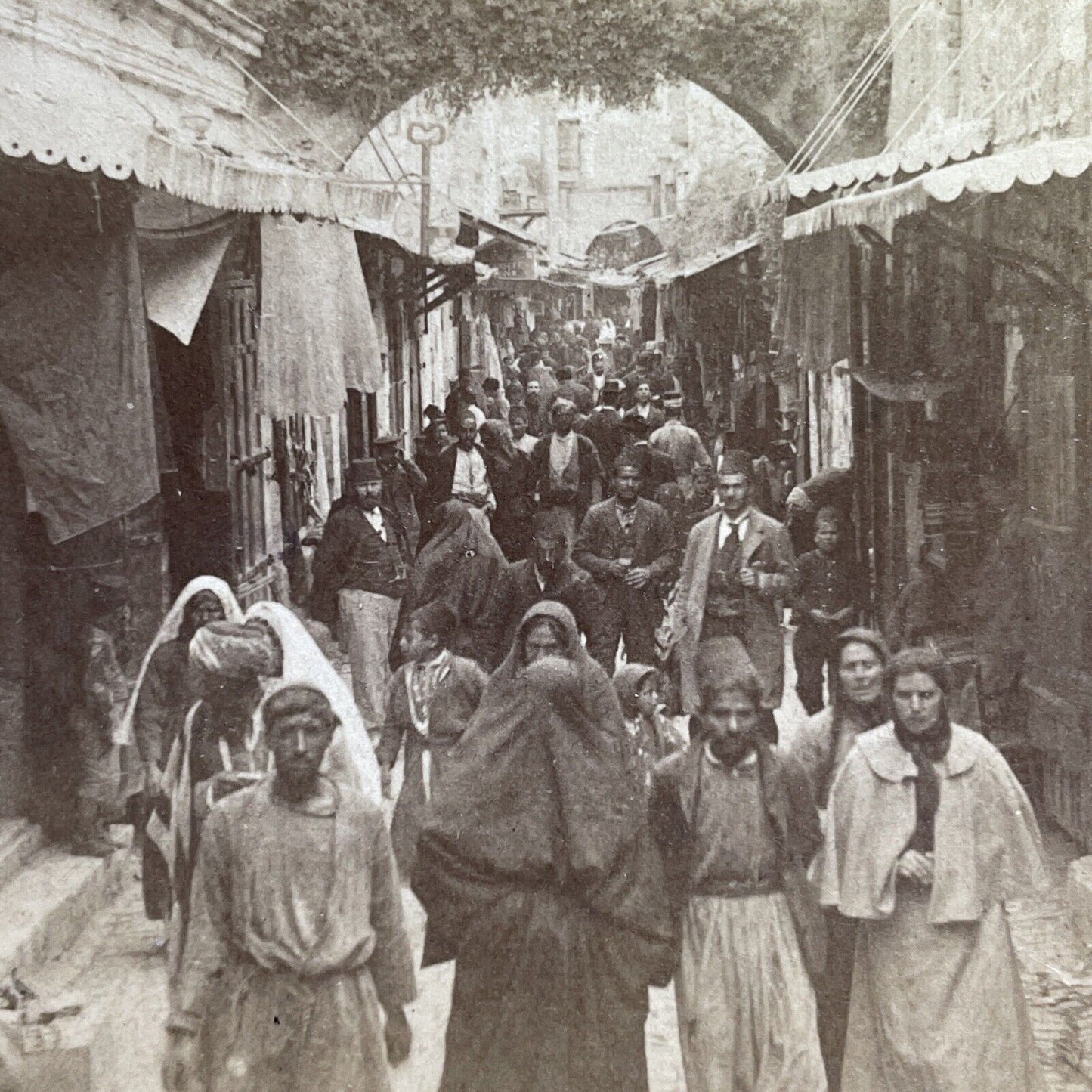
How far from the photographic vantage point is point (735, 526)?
5887mm

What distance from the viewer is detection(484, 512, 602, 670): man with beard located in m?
5.73

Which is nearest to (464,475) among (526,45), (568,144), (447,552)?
(447,552)

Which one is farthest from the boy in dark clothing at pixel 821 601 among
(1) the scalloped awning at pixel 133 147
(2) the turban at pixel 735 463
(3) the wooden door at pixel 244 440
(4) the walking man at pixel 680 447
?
(3) the wooden door at pixel 244 440

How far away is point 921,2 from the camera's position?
6008 millimetres

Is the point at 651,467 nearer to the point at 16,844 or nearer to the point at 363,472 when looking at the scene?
the point at 363,472

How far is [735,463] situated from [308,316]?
1.81 metres

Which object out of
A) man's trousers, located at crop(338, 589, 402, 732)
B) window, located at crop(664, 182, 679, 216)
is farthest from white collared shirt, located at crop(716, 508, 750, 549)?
window, located at crop(664, 182, 679, 216)

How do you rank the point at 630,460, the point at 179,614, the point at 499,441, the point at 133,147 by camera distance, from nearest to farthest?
the point at 133,147
the point at 179,614
the point at 630,460
the point at 499,441

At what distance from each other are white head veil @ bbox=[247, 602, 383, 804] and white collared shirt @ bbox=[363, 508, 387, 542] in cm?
126

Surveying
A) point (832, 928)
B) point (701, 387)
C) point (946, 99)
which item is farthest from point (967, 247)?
point (701, 387)

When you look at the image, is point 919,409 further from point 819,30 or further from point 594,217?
point 594,217

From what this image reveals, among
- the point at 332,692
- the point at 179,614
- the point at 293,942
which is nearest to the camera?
the point at 293,942

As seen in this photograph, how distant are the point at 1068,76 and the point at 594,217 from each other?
3802mm

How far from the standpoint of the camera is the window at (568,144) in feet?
23.3
